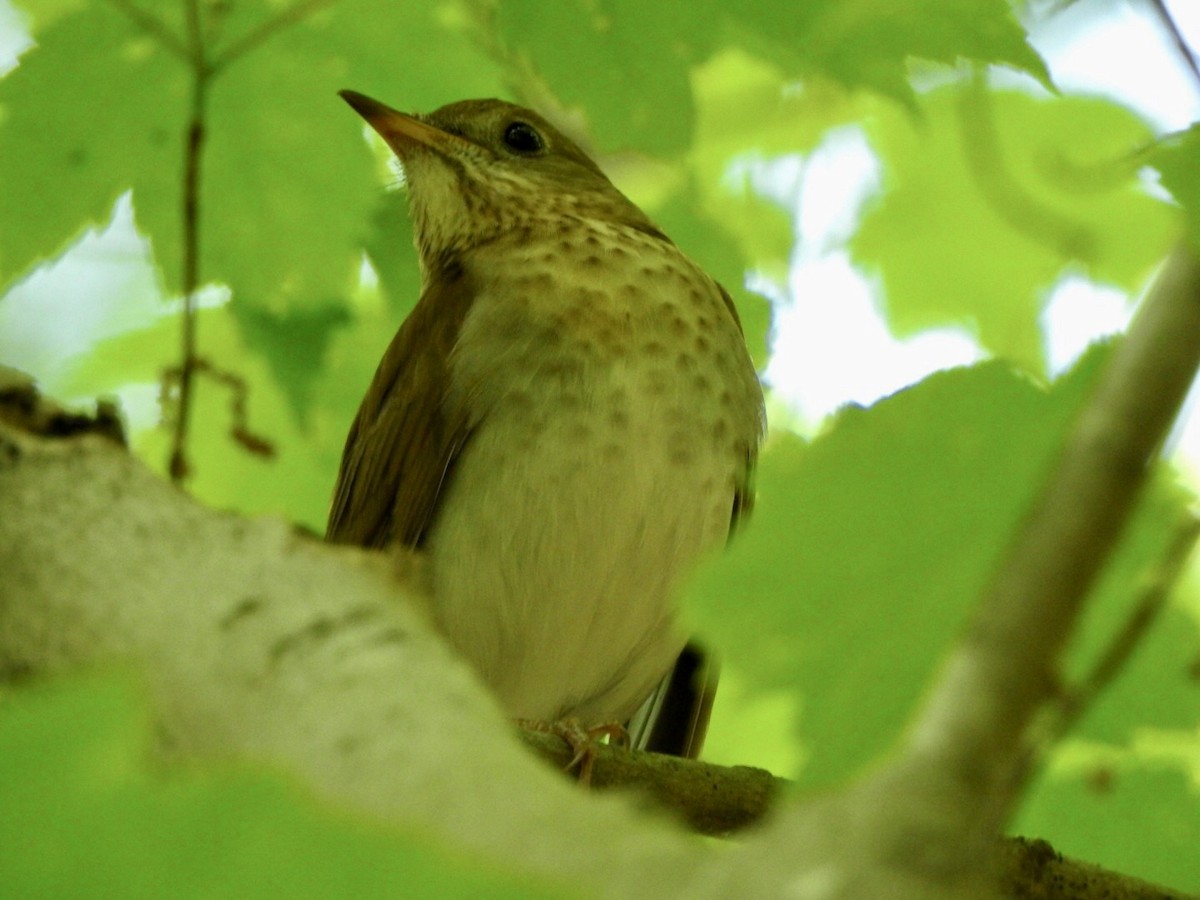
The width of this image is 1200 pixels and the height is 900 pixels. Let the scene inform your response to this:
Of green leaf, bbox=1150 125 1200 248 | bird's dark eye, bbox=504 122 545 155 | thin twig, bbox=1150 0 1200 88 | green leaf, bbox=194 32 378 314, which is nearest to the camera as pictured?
green leaf, bbox=1150 125 1200 248

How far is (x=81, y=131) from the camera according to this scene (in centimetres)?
253

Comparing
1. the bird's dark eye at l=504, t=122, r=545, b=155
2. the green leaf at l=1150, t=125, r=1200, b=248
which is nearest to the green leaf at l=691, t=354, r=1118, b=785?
A: the green leaf at l=1150, t=125, r=1200, b=248

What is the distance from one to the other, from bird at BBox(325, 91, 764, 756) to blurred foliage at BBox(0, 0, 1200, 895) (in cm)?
19

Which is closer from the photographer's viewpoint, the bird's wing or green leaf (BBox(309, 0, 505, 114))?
green leaf (BBox(309, 0, 505, 114))

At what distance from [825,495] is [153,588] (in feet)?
2.28

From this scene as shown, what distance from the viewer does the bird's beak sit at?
9.10 feet

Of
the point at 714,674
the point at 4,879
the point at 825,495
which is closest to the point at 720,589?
the point at 825,495

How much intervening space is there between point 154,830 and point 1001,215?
3.16 meters

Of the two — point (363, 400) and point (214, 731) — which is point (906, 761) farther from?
point (363, 400)

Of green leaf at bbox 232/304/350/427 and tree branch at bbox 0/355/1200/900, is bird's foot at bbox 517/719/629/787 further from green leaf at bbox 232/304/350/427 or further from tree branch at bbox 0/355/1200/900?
tree branch at bbox 0/355/1200/900

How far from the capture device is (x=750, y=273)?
3.43m

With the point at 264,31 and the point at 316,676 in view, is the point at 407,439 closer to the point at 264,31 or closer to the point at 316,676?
the point at 264,31

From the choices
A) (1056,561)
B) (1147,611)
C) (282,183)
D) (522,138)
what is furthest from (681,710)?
(1056,561)

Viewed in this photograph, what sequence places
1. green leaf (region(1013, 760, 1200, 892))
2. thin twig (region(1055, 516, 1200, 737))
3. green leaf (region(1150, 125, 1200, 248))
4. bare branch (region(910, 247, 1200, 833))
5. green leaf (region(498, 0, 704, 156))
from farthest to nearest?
green leaf (region(498, 0, 704, 156)) < green leaf (region(1013, 760, 1200, 892)) < green leaf (region(1150, 125, 1200, 248)) < thin twig (region(1055, 516, 1200, 737)) < bare branch (region(910, 247, 1200, 833))
